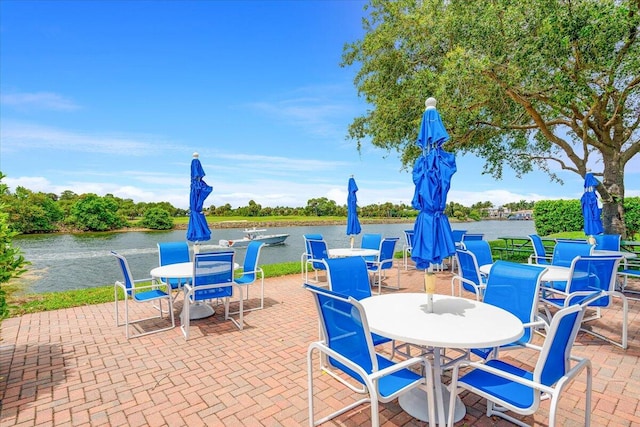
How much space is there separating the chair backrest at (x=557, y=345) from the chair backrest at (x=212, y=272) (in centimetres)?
327

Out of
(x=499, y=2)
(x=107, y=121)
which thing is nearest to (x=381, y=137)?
(x=499, y=2)

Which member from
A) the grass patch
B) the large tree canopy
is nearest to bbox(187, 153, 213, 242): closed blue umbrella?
the grass patch

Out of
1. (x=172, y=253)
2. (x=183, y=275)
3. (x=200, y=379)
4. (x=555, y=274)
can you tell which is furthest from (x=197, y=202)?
(x=555, y=274)

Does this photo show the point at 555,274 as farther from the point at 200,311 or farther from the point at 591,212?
the point at 200,311

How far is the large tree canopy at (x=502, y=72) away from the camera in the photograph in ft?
18.4

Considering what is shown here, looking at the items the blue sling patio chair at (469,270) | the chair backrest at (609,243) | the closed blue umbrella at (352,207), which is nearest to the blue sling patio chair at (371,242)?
the closed blue umbrella at (352,207)

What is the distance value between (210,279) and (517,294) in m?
3.33

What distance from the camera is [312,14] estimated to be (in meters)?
9.79

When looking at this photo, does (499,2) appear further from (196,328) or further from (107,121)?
(107,121)

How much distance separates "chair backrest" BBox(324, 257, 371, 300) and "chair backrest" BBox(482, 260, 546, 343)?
107cm

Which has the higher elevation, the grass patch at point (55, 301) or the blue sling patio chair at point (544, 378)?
the blue sling patio chair at point (544, 378)

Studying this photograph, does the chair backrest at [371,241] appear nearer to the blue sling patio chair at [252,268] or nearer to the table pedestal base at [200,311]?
the blue sling patio chair at [252,268]

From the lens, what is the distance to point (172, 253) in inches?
205

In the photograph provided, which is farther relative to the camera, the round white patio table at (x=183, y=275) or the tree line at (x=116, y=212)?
the tree line at (x=116, y=212)
